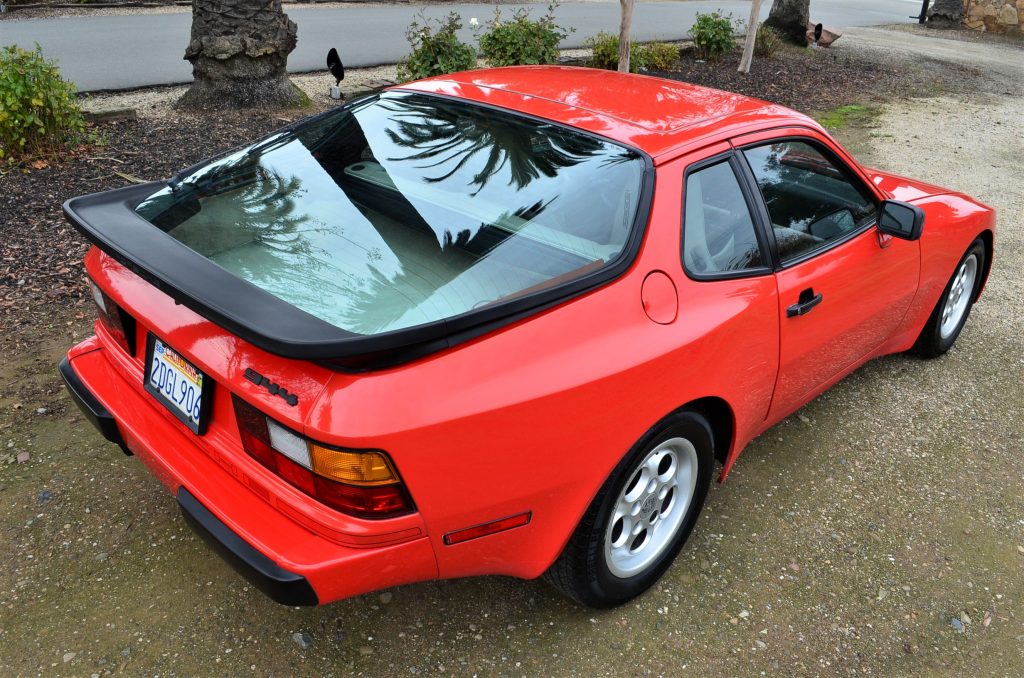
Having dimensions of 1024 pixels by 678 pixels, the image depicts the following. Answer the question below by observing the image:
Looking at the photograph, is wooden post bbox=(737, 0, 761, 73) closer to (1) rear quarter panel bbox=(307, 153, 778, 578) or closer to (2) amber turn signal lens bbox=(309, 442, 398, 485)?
(1) rear quarter panel bbox=(307, 153, 778, 578)

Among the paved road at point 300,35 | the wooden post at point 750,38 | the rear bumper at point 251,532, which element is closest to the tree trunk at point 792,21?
the paved road at point 300,35

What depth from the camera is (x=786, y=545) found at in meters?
2.97

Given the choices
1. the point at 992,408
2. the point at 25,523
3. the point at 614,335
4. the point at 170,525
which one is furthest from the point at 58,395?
the point at 992,408

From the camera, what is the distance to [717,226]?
260 cm

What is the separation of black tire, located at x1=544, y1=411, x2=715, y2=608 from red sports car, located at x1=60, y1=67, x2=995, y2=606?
0.04 feet

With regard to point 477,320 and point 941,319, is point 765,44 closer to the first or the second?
point 941,319

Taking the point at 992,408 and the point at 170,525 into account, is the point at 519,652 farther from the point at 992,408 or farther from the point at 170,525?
the point at 992,408

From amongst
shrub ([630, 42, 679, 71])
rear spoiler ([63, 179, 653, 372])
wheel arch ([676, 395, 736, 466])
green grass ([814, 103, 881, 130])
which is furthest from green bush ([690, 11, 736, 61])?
rear spoiler ([63, 179, 653, 372])

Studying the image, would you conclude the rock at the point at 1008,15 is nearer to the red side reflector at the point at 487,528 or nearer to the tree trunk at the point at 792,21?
the tree trunk at the point at 792,21

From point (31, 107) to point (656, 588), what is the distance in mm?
5123

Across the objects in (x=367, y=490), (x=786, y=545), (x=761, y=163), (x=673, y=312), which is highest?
(x=761, y=163)

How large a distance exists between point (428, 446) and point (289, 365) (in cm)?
39

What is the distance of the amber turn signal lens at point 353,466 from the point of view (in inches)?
73.1

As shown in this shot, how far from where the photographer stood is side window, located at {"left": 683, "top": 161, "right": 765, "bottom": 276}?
2479 mm
